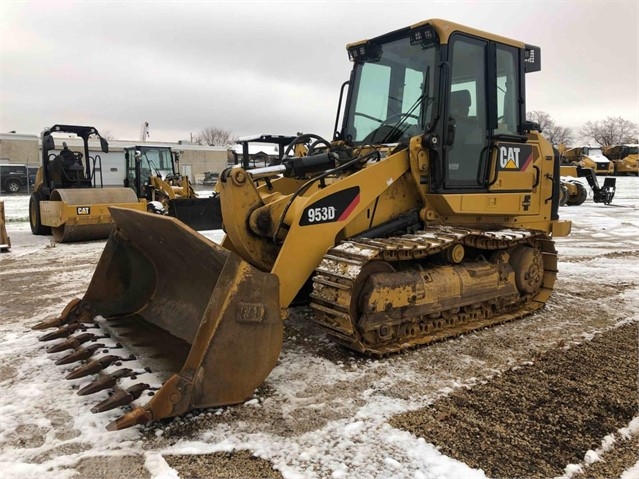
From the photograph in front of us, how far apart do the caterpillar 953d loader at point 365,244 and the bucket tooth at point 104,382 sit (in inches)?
0.5

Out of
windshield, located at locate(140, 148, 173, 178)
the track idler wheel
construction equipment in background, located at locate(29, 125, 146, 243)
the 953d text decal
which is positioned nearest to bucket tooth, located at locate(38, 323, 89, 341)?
the 953d text decal

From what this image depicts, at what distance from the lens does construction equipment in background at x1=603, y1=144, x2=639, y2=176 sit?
35.2 meters

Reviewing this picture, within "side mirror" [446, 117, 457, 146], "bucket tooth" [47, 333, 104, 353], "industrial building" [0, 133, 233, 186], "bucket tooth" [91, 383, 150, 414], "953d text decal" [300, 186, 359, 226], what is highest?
"industrial building" [0, 133, 233, 186]

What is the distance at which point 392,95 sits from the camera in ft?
18.5

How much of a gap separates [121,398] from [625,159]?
39.7m

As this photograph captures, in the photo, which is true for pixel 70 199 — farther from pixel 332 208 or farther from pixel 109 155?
pixel 109 155

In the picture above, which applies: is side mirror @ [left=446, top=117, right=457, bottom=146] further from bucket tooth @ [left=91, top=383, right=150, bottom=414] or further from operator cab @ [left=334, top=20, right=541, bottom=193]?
bucket tooth @ [left=91, top=383, right=150, bottom=414]

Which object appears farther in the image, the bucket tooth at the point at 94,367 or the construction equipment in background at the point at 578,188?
the construction equipment in background at the point at 578,188

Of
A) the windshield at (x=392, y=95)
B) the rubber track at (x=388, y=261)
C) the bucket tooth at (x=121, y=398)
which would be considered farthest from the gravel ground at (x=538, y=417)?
the windshield at (x=392, y=95)

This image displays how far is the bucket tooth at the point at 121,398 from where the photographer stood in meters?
3.12

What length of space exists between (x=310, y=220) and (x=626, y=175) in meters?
38.7

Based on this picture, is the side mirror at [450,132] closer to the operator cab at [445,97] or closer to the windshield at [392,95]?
the operator cab at [445,97]

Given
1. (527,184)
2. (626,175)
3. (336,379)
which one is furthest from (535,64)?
(626,175)

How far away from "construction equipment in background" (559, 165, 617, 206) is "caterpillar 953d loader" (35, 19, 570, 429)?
16218mm
